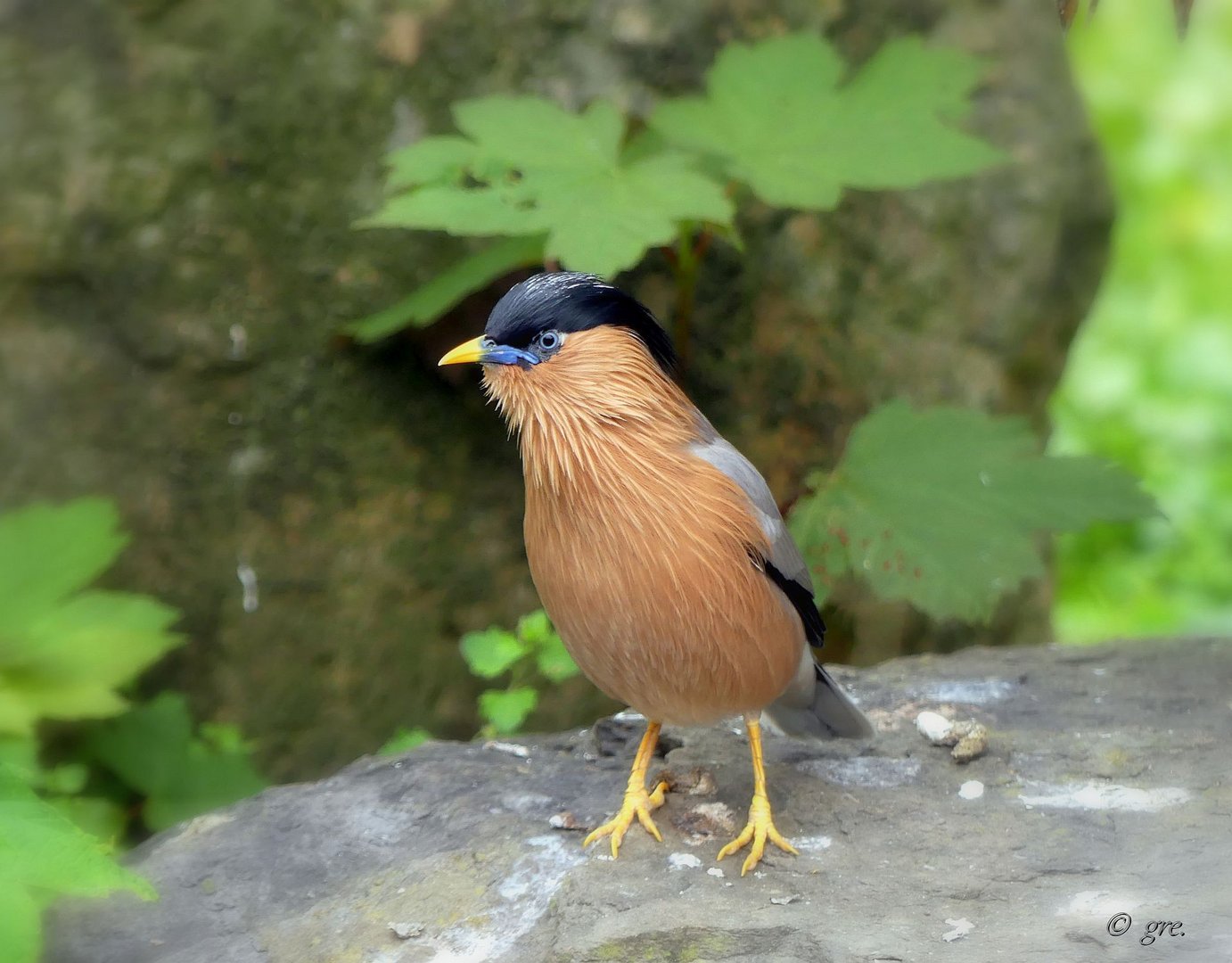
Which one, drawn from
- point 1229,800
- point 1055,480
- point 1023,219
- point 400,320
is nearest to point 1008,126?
point 1023,219

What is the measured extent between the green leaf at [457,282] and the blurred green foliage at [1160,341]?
293 centimetres

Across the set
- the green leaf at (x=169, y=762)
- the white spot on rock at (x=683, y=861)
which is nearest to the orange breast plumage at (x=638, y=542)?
the white spot on rock at (x=683, y=861)

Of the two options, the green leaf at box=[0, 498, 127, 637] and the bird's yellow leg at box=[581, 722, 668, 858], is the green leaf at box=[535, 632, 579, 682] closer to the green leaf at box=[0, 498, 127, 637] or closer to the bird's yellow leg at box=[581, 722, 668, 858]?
the bird's yellow leg at box=[581, 722, 668, 858]

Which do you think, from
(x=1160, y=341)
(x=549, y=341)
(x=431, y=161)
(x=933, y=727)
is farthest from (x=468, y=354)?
(x=1160, y=341)

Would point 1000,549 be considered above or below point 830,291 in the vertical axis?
below

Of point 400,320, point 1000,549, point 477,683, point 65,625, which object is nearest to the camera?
point 1000,549

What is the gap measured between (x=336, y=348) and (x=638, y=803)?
2.35 meters

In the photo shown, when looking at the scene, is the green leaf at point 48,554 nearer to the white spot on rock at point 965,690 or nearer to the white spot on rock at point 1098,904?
the white spot on rock at point 965,690

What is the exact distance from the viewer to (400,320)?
16.4 ft

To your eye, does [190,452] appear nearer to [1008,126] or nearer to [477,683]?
[477,683]

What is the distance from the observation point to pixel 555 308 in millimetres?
3701

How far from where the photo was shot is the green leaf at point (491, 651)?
4605mm

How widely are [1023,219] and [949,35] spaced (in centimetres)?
82

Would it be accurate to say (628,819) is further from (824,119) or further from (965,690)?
(824,119)
